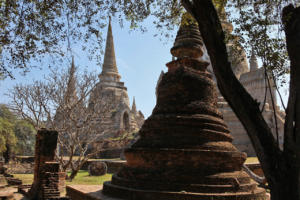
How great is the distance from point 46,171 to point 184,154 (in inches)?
236

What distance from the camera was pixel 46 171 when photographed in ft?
31.6

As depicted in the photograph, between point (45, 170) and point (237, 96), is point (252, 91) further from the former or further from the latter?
point (237, 96)

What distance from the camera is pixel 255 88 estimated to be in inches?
1071

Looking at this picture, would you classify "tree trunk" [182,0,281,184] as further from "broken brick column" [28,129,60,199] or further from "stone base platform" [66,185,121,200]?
"broken brick column" [28,129,60,199]

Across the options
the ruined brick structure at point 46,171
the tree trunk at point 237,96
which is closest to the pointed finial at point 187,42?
the tree trunk at point 237,96

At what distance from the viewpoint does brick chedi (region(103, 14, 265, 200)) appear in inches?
197

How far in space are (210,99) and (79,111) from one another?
11.8 m

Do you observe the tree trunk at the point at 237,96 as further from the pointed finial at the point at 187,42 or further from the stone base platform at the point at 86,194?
the pointed finial at the point at 187,42

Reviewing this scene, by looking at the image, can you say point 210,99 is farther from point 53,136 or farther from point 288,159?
point 53,136

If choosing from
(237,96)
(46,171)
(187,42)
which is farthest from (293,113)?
(46,171)

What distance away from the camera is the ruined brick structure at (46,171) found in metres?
9.40

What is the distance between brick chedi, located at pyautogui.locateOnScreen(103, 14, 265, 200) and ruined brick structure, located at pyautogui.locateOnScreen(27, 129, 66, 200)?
14.0 ft

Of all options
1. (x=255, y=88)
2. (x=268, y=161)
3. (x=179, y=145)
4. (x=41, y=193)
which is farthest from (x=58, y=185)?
(x=255, y=88)

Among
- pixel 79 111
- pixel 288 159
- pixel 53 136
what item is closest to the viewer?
pixel 288 159
